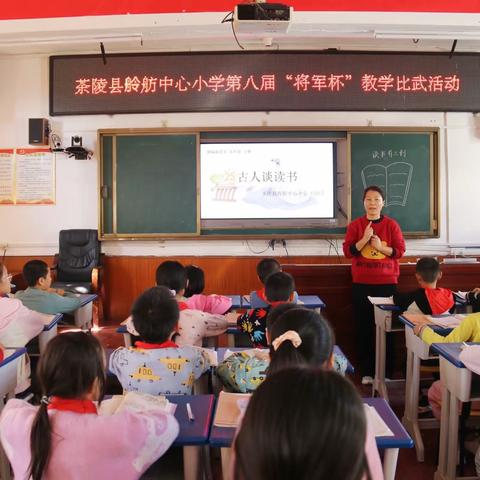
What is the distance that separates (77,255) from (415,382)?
12.1 ft

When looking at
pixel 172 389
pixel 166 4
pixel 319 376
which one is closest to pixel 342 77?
pixel 166 4

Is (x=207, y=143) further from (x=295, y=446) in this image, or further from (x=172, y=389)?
(x=295, y=446)

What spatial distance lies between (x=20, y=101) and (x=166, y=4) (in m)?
2.66

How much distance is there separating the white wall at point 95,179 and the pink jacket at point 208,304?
2.25 meters

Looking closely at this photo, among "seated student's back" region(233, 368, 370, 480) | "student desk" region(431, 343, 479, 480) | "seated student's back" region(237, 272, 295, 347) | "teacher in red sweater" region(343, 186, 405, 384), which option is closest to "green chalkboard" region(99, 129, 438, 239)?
"teacher in red sweater" region(343, 186, 405, 384)

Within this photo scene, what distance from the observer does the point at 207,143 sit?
492 cm

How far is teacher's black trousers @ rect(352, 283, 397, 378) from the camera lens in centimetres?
325

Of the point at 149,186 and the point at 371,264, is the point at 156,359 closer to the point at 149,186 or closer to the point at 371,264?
the point at 371,264

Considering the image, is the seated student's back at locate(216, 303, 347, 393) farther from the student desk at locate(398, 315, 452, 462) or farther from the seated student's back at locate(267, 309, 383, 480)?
the student desk at locate(398, 315, 452, 462)

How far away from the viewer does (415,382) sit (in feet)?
7.82

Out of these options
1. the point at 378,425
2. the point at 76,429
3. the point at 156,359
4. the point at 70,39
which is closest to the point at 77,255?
the point at 70,39

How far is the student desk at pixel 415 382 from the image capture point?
2.26 m

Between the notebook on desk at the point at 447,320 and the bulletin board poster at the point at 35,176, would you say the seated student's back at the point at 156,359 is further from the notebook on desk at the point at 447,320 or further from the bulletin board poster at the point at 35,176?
the bulletin board poster at the point at 35,176

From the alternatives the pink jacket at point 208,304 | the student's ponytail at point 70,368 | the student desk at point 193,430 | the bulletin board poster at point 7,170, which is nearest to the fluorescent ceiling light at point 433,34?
the pink jacket at point 208,304
